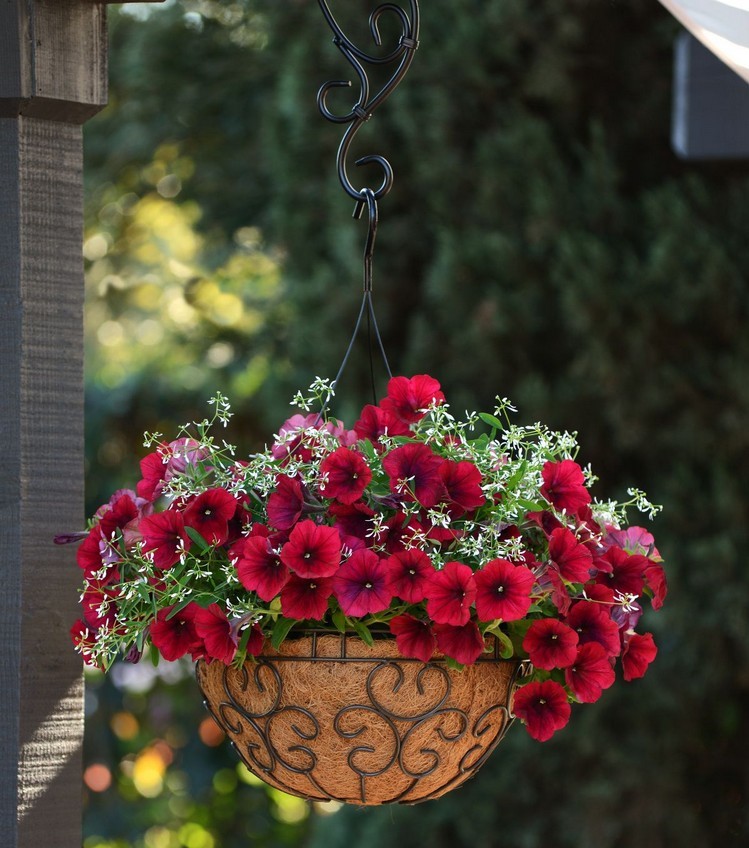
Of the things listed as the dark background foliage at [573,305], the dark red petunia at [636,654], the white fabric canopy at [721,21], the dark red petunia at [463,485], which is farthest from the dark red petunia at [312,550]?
the dark background foliage at [573,305]

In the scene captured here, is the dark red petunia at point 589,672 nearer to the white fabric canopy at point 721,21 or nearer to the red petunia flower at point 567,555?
the red petunia flower at point 567,555

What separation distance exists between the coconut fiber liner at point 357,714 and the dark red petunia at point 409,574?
0.26 feet

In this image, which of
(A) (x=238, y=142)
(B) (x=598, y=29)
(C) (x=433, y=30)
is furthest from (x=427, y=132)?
(A) (x=238, y=142)

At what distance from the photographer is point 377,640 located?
1.01 m

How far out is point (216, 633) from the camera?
0.98 metres

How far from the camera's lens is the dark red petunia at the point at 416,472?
101 centimetres

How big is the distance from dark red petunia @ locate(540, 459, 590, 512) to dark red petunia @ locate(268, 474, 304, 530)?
9.1 inches

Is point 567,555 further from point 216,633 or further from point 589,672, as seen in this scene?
point 216,633

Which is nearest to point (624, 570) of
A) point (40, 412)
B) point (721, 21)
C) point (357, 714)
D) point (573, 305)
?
point (357, 714)

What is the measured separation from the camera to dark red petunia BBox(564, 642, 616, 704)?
1.01 m

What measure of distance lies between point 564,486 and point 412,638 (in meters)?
0.21

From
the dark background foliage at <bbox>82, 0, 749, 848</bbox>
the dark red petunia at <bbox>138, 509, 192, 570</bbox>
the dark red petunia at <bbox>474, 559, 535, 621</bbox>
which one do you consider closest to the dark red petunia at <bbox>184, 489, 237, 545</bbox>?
the dark red petunia at <bbox>138, 509, 192, 570</bbox>

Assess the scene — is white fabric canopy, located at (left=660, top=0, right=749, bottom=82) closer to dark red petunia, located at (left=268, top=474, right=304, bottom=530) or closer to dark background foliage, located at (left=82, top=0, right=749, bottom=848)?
dark red petunia, located at (left=268, top=474, right=304, bottom=530)

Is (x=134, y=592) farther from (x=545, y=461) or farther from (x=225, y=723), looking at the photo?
(x=545, y=461)
